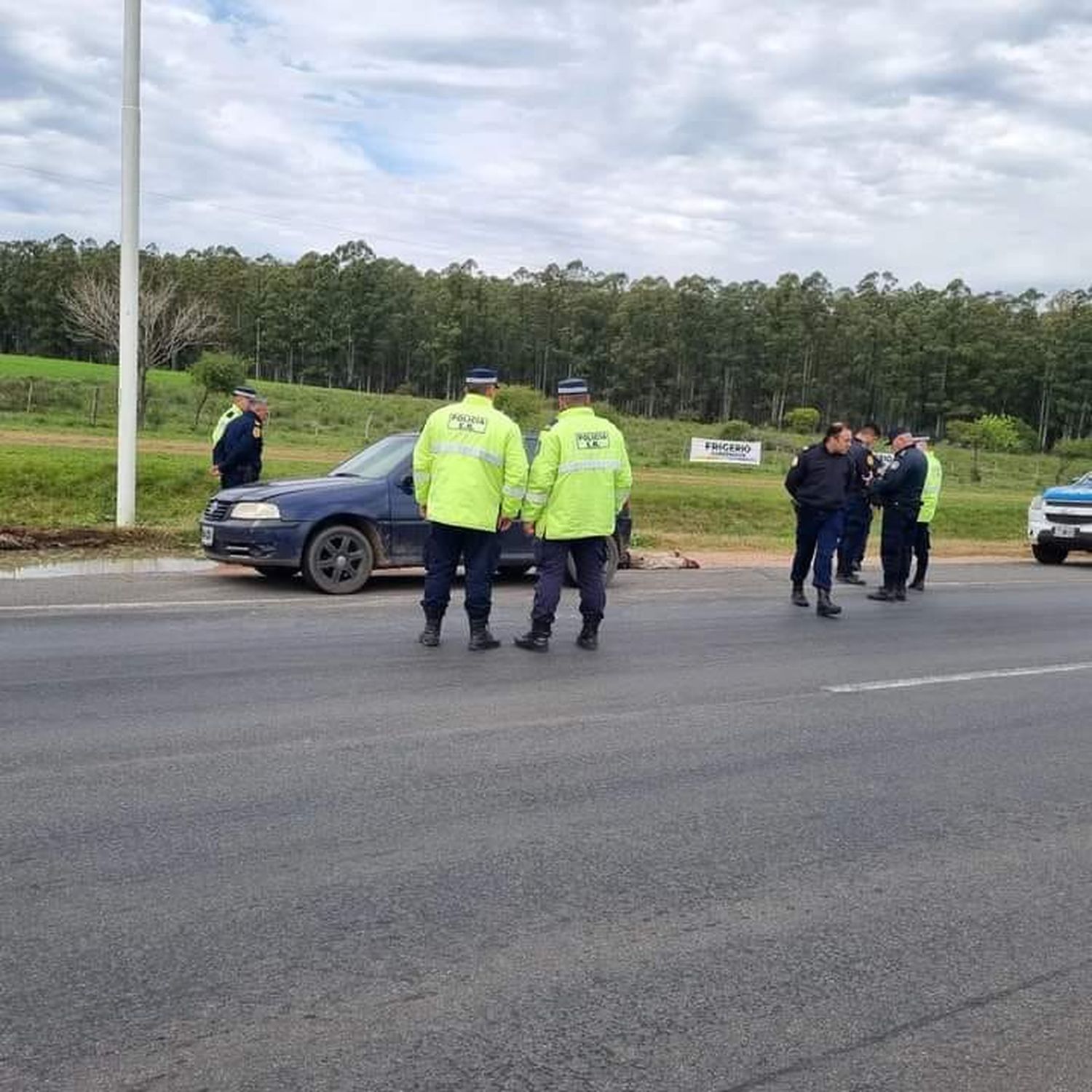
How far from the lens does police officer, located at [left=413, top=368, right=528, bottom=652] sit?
8.09 meters

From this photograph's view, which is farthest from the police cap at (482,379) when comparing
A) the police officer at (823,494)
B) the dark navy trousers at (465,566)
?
the police officer at (823,494)

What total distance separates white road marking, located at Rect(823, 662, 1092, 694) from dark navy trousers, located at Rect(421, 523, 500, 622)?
238cm

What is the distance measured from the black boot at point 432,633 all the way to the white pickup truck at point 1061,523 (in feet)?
46.7

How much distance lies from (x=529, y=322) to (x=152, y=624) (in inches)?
4048

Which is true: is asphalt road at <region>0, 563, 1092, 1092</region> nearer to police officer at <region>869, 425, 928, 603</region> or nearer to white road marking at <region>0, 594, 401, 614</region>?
white road marking at <region>0, 594, 401, 614</region>

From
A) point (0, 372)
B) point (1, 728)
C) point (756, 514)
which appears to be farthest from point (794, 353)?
point (1, 728)

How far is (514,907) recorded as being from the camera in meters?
3.99

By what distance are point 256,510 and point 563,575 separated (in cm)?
365

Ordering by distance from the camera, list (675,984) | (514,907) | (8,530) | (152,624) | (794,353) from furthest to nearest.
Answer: (794,353) < (8,530) < (152,624) < (514,907) < (675,984)

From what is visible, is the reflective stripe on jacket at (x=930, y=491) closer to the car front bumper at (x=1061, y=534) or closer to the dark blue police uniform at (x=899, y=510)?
the dark blue police uniform at (x=899, y=510)

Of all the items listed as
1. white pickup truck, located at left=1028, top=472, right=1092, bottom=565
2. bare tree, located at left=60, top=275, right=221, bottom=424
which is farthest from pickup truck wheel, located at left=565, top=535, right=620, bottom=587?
bare tree, located at left=60, top=275, right=221, bottom=424

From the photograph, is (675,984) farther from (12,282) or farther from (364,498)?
(12,282)

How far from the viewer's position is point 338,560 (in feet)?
36.4

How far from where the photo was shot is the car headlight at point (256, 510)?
10.9 meters
